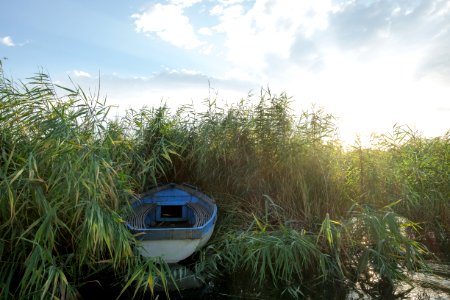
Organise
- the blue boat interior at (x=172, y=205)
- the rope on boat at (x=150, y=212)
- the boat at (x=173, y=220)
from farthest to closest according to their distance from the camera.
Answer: the blue boat interior at (x=172, y=205), the rope on boat at (x=150, y=212), the boat at (x=173, y=220)

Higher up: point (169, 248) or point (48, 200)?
point (48, 200)

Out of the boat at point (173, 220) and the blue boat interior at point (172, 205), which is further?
the blue boat interior at point (172, 205)

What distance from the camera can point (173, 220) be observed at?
6.01m

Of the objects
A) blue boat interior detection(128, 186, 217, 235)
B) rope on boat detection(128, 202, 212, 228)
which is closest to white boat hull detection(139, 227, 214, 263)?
rope on boat detection(128, 202, 212, 228)

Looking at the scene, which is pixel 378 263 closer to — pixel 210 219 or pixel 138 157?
pixel 210 219

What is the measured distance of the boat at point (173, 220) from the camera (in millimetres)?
4668

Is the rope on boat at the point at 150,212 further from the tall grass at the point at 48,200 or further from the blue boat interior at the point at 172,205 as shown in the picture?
the tall grass at the point at 48,200

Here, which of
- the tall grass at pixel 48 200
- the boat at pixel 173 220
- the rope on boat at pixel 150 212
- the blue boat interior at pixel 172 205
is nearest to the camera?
the tall grass at pixel 48 200

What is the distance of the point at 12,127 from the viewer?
3951 millimetres

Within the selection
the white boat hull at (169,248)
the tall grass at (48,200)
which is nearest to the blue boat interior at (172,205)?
the white boat hull at (169,248)

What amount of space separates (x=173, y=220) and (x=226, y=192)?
94cm

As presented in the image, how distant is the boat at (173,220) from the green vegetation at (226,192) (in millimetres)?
213

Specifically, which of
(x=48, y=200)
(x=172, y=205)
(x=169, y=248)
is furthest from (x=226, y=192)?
(x=48, y=200)

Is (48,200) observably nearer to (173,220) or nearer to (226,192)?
(173,220)
